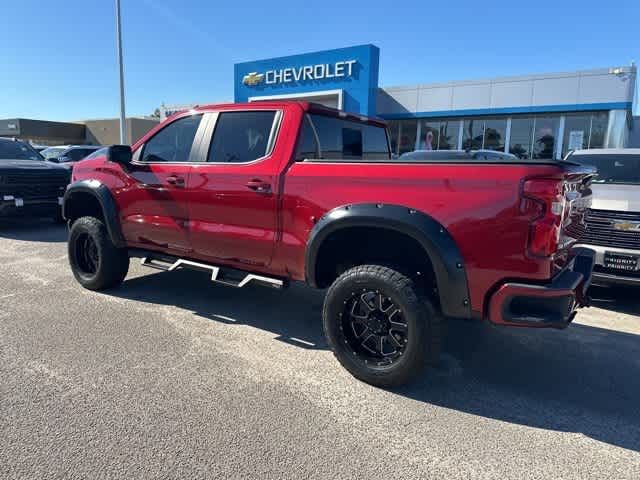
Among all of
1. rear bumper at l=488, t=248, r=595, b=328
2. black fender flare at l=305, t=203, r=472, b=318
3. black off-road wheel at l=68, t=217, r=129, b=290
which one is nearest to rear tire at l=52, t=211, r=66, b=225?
black off-road wheel at l=68, t=217, r=129, b=290

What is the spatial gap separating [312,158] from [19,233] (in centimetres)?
808

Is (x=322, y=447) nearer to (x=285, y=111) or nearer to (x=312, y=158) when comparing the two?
(x=312, y=158)

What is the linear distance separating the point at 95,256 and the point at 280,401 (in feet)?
11.0

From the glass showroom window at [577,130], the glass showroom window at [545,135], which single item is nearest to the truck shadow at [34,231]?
the glass showroom window at [545,135]

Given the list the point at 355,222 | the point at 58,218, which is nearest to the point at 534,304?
the point at 355,222

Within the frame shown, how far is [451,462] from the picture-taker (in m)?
2.43

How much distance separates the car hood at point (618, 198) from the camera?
5.11 meters

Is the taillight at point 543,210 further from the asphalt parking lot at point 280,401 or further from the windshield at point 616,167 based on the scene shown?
the windshield at point 616,167

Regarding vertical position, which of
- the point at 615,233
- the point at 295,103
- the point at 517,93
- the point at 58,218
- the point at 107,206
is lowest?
the point at 58,218

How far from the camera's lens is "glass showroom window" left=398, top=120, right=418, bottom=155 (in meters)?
21.4

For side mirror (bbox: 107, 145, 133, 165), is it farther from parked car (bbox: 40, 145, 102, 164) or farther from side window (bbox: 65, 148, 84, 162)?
side window (bbox: 65, 148, 84, 162)

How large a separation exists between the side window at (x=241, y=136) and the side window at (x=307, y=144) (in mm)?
287

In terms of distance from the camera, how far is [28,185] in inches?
360

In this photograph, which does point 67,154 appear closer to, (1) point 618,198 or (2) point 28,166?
(2) point 28,166
